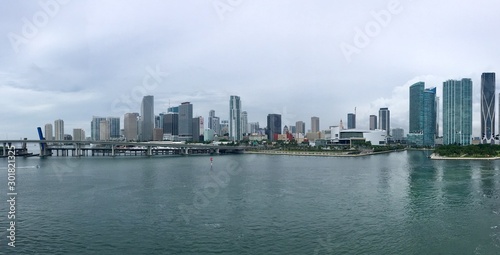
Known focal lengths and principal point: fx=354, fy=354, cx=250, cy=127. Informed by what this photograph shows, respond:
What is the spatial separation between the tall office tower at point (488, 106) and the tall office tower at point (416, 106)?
24045mm

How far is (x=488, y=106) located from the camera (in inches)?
4643

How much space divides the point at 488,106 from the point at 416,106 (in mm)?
28980

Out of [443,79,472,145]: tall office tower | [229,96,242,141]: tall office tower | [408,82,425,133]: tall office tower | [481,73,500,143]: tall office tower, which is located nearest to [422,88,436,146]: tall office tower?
[408,82,425,133]: tall office tower

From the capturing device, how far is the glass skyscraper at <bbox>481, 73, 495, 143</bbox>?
116375mm

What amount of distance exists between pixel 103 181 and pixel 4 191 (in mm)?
6075

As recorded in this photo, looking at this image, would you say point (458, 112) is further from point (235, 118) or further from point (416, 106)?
point (235, 118)

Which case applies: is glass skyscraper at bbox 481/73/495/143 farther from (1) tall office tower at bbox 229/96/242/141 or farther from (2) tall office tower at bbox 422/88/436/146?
(1) tall office tower at bbox 229/96/242/141

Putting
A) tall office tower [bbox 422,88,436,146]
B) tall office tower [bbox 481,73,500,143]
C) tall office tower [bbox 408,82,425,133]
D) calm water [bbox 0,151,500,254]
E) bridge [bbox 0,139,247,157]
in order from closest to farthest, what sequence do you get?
calm water [bbox 0,151,500,254] < bridge [bbox 0,139,247,157] < tall office tower [bbox 481,73,500,143] < tall office tower [bbox 422,88,436,146] < tall office tower [bbox 408,82,425,133]

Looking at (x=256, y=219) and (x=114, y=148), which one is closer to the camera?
(x=256, y=219)

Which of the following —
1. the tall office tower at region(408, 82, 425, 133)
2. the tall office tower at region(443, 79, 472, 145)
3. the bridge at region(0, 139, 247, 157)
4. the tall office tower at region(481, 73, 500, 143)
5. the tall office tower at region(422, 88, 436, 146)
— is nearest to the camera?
the bridge at region(0, 139, 247, 157)

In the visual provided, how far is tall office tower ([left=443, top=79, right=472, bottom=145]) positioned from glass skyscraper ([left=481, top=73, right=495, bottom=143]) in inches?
155

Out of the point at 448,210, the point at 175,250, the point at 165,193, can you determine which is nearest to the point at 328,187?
the point at 448,210

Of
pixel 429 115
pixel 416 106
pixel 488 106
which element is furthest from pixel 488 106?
pixel 416 106

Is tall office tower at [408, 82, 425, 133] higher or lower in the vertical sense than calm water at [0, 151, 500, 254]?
higher
